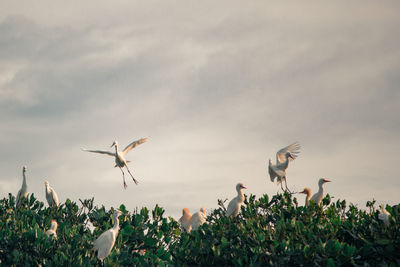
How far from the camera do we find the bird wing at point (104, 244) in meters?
14.6

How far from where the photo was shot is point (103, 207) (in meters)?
18.6

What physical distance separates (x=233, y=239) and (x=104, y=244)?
3.65 metres

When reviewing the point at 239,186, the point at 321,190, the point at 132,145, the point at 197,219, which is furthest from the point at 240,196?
the point at 132,145

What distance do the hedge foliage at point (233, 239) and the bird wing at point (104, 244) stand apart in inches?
9.0

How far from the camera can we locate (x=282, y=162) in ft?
76.7

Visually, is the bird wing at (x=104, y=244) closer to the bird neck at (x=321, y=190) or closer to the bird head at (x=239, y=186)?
the bird head at (x=239, y=186)

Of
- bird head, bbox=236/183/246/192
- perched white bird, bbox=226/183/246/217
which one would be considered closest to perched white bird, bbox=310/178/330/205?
bird head, bbox=236/183/246/192

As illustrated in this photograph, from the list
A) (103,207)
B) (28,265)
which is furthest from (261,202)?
(28,265)

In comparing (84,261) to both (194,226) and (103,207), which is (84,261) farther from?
(194,226)

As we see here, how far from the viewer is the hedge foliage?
12.1 m

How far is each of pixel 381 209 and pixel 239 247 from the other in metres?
3.83

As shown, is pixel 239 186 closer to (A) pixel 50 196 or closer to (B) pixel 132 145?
(B) pixel 132 145

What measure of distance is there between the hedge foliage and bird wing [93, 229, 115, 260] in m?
0.23

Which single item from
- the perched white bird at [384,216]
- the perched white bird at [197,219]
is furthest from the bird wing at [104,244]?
the perched white bird at [384,216]
